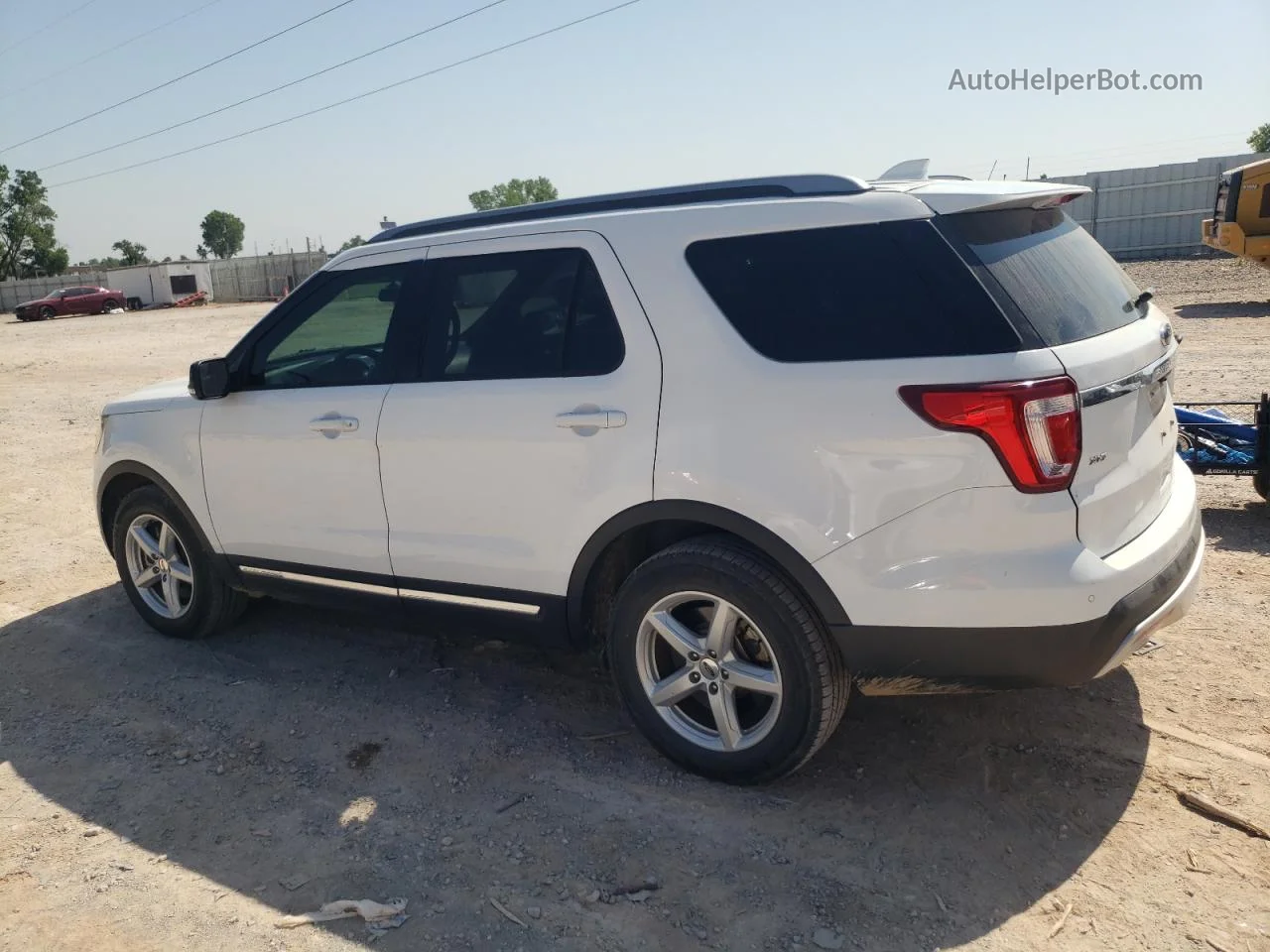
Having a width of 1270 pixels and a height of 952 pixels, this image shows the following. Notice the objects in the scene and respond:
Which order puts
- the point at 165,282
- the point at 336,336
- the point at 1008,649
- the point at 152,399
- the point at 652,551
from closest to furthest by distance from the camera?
the point at 1008,649 < the point at 652,551 < the point at 336,336 < the point at 152,399 < the point at 165,282

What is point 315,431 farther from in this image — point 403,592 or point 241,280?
point 241,280

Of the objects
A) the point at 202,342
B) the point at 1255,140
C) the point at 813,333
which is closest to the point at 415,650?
the point at 813,333

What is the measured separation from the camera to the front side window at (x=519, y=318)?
3.69 m

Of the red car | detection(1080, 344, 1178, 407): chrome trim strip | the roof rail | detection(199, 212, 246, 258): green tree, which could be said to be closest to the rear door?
detection(1080, 344, 1178, 407): chrome trim strip

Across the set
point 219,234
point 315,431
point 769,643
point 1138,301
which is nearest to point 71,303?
point 315,431

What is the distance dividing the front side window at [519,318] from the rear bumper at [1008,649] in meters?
1.33

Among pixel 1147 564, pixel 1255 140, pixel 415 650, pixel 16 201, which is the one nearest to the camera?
pixel 1147 564

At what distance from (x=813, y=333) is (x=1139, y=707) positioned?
2.06 m

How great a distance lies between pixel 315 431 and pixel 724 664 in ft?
6.75

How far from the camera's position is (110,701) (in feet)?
15.3

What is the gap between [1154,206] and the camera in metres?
28.6

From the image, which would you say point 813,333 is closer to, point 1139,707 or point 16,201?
point 1139,707

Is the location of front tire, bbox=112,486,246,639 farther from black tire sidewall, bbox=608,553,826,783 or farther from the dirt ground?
black tire sidewall, bbox=608,553,826,783

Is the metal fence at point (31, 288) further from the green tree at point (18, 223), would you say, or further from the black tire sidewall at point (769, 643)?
the black tire sidewall at point (769, 643)
